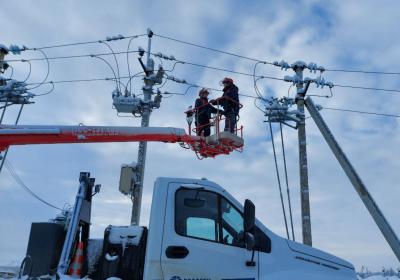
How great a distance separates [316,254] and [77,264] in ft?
10.7

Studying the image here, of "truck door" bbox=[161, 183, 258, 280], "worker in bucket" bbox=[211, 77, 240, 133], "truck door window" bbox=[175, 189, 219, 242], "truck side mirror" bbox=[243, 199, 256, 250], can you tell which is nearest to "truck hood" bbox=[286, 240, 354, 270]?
"truck door" bbox=[161, 183, 258, 280]

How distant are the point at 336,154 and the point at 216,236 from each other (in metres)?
4.98

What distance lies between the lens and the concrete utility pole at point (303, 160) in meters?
15.0

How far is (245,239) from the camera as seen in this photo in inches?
210

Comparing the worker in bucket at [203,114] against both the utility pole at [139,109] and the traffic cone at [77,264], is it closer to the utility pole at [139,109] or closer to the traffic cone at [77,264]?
the utility pole at [139,109]

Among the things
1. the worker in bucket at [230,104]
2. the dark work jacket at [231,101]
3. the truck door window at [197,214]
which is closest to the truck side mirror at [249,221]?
the truck door window at [197,214]

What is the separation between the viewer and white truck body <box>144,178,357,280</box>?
5.20 meters

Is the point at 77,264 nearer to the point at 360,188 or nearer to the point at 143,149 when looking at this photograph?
the point at 360,188

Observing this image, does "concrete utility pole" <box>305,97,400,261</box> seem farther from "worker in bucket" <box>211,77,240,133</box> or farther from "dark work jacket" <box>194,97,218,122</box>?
"dark work jacket" <box>194,97,218,122</box>

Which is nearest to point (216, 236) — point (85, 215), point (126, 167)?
point (85, 215)

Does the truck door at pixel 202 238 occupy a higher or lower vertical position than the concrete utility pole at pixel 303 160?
lower

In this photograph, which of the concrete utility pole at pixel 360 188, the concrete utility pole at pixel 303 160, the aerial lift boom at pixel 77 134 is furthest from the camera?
the concrete utility pole at pixel 303 160

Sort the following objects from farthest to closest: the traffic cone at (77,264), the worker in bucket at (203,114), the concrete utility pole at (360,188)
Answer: the worker in bucket at (203,114) → the concrete utility pole at (360,188) → the traffic cone at (77,264)

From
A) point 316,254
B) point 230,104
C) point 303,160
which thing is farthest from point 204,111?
point 316,254
